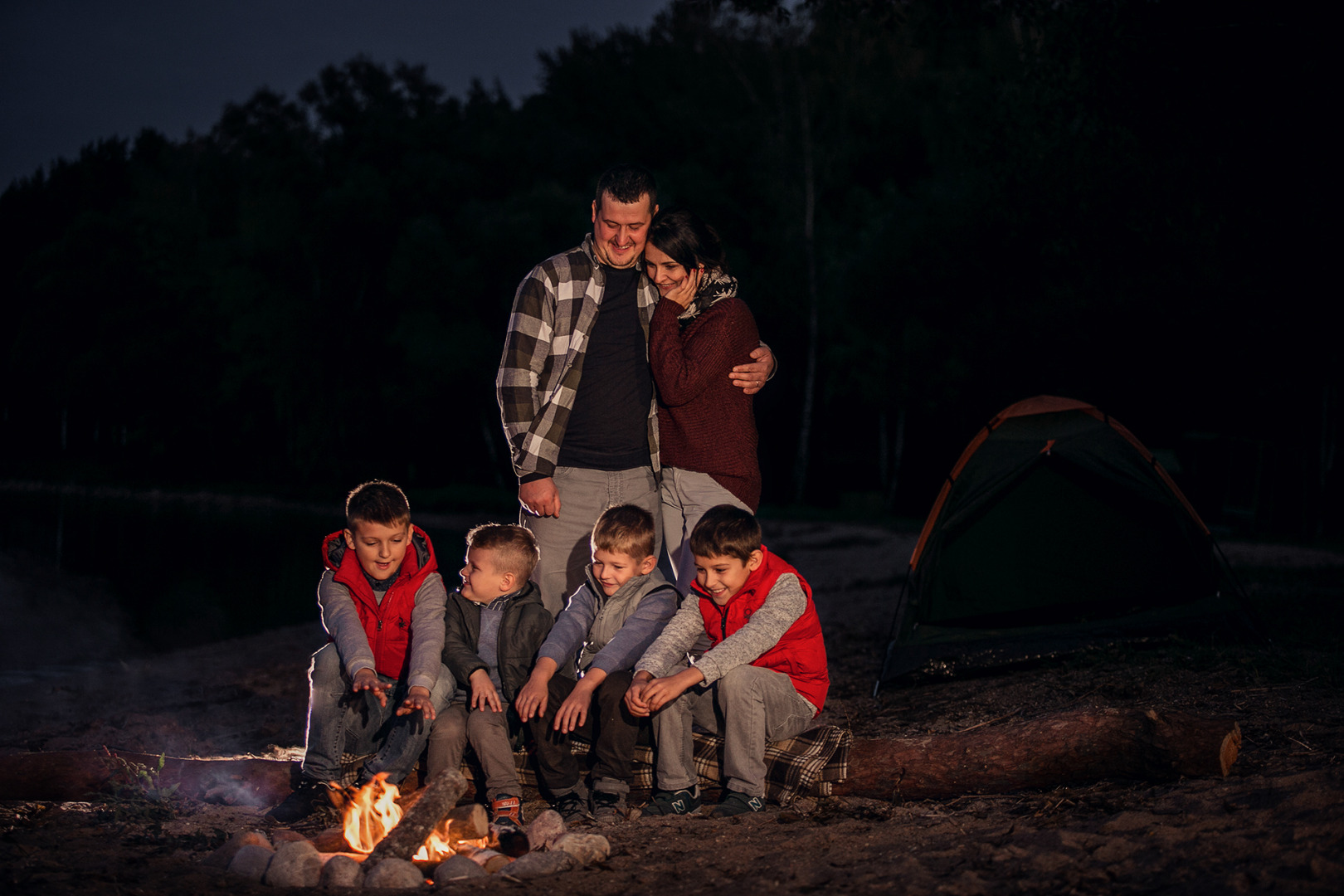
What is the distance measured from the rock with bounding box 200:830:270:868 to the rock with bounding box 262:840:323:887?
17 cm

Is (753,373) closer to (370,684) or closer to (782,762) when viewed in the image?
(782,762)

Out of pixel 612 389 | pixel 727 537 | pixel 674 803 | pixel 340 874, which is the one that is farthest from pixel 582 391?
pixel 340 874

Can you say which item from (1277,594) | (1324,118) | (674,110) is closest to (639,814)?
(1324,118)

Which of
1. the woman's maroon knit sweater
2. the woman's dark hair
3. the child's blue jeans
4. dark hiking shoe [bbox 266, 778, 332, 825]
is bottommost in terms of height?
dark hiking shoe [bbox 266, 778, 332, 825]

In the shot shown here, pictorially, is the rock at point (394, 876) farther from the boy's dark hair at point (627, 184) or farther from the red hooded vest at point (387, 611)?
the boy's dark hair at point (627, 184)

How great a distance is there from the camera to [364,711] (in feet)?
12.9

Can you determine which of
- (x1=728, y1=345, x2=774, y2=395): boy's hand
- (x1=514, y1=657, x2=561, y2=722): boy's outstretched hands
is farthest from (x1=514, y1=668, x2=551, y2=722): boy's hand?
A: (x1=728, y1=345, x2=774, y2=395): boy's hand

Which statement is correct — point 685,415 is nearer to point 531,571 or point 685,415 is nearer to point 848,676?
point 531,571

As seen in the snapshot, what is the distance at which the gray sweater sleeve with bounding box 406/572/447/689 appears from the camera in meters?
3.81

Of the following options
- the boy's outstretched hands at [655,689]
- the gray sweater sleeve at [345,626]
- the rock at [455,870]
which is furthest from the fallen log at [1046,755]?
the gray sweater sleeve at [345,626]

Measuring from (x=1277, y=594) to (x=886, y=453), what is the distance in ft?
53.4

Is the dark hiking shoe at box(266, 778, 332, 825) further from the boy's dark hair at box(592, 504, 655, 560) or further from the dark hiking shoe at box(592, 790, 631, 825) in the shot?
the boy's dark hair at box(592, 504, 655, 560)

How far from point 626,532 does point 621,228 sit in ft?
4.17

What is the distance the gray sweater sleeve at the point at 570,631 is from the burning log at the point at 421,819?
30.6 inches
